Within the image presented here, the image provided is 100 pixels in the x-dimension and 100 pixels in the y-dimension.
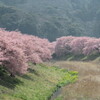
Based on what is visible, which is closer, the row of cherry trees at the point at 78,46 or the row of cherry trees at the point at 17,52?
the row of cherry trees at the point at 17,52

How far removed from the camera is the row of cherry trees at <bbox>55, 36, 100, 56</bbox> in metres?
108

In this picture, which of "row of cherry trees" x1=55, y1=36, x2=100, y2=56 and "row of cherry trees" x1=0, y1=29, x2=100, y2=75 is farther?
"row of cherry trees" x1=55, y1=36, x2=100, y2=56

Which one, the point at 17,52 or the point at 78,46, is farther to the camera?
the point at 78,46

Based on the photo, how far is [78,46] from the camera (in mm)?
119250

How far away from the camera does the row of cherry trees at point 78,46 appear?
10794 centimetres

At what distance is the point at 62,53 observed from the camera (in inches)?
4931

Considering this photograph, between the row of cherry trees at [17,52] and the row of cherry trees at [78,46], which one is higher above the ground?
the row of cherry trees at [17,52]

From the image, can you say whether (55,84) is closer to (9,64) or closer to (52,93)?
(52,93)

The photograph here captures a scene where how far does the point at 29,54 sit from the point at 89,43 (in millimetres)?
64754

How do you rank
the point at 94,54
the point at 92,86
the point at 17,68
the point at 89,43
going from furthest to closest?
the point at 89,43 → the point at 94,54 → the point at 92,86 → the point at 17,68

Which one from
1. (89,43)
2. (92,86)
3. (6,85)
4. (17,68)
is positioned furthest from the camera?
(89,43)

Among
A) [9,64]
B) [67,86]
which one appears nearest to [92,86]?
[67,86]

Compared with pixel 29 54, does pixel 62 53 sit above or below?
below

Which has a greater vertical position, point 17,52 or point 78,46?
point 17,52
